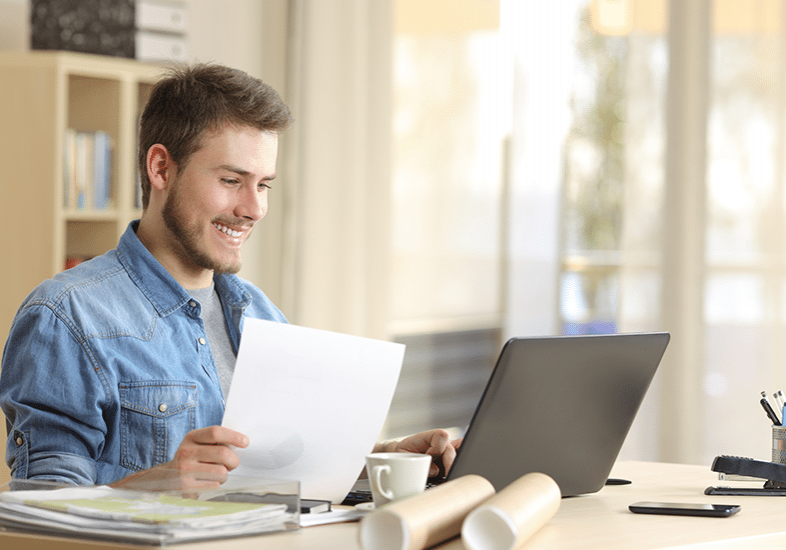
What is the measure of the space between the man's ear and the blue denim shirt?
0.11 metres

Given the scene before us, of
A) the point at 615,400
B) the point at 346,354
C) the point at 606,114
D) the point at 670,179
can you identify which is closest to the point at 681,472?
the point at 615,400

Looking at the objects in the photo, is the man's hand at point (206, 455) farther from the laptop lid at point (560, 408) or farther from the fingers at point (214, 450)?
the laptop lid at point (560, 408)

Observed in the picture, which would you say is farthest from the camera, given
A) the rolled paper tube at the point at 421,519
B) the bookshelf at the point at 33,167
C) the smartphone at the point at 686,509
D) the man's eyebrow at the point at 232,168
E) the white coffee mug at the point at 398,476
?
the bookshelf at the point at 33,167

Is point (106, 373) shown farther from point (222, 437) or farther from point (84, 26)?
point (84, 26)

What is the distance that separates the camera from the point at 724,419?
2.88 m

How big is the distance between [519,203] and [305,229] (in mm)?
791

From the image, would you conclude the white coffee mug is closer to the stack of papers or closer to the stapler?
the stack of papers

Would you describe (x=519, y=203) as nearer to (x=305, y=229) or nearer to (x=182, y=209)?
(x=305, y=229)

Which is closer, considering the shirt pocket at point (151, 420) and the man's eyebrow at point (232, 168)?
the shirt pocket at point (151, 420)

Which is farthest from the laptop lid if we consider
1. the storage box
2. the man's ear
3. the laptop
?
the storage box

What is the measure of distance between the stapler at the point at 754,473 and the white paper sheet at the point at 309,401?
55cm

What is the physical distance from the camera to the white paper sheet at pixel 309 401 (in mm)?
1158

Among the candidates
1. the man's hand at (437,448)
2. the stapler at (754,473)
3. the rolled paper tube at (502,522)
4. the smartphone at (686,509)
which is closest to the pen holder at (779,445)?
the stapler at (754,473)

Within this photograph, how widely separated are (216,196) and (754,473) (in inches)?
38.1
